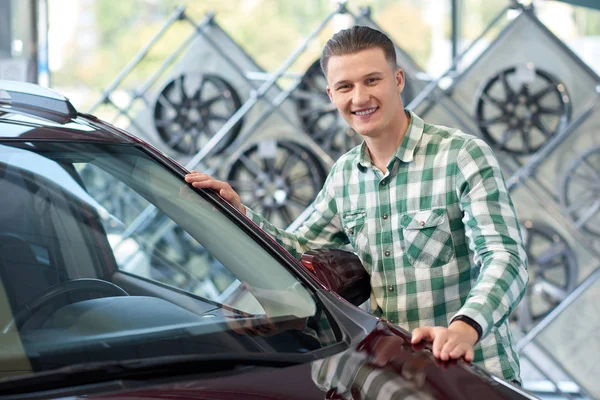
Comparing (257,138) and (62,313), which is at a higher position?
(257,138)

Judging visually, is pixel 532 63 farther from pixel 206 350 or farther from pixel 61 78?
pixel 61 78

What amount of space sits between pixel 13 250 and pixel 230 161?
4016mm

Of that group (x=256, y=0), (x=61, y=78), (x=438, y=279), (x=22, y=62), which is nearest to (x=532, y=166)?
(x=22, y=62)

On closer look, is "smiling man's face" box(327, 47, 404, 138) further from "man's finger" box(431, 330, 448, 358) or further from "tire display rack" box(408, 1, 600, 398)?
"tire display rack" box(408, 1, 600, 398)

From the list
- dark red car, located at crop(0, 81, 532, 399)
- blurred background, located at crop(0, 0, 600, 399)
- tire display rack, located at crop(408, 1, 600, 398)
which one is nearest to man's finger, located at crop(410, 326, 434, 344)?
dark red car, located at crop(0, 81, 532, 399)

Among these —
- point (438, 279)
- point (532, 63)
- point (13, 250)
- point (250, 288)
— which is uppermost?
point (532, 63)

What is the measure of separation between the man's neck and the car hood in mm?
717

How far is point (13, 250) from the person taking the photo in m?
1.73

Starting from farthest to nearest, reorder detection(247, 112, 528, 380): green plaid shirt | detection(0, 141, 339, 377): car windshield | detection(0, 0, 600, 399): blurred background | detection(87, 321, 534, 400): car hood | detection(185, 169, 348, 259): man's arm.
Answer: detection(0, 0, 600, 399): blurred background → detection(185, 169, 348, 259): man's arm → detection(247, 112, 528, 380): green plaid shirt → detection(0, 141, 339, 377): car windshield → detection(87, 321, 534, 400): car hood

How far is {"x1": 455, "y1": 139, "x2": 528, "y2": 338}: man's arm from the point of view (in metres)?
1.77

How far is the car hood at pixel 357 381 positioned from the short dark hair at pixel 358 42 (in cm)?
83

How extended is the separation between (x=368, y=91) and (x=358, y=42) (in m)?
0.12

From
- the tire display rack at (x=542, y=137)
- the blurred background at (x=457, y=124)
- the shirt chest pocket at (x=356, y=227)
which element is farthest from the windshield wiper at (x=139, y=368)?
the tire display rack at (x=542, y=137)

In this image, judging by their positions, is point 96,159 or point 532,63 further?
point 532,63
